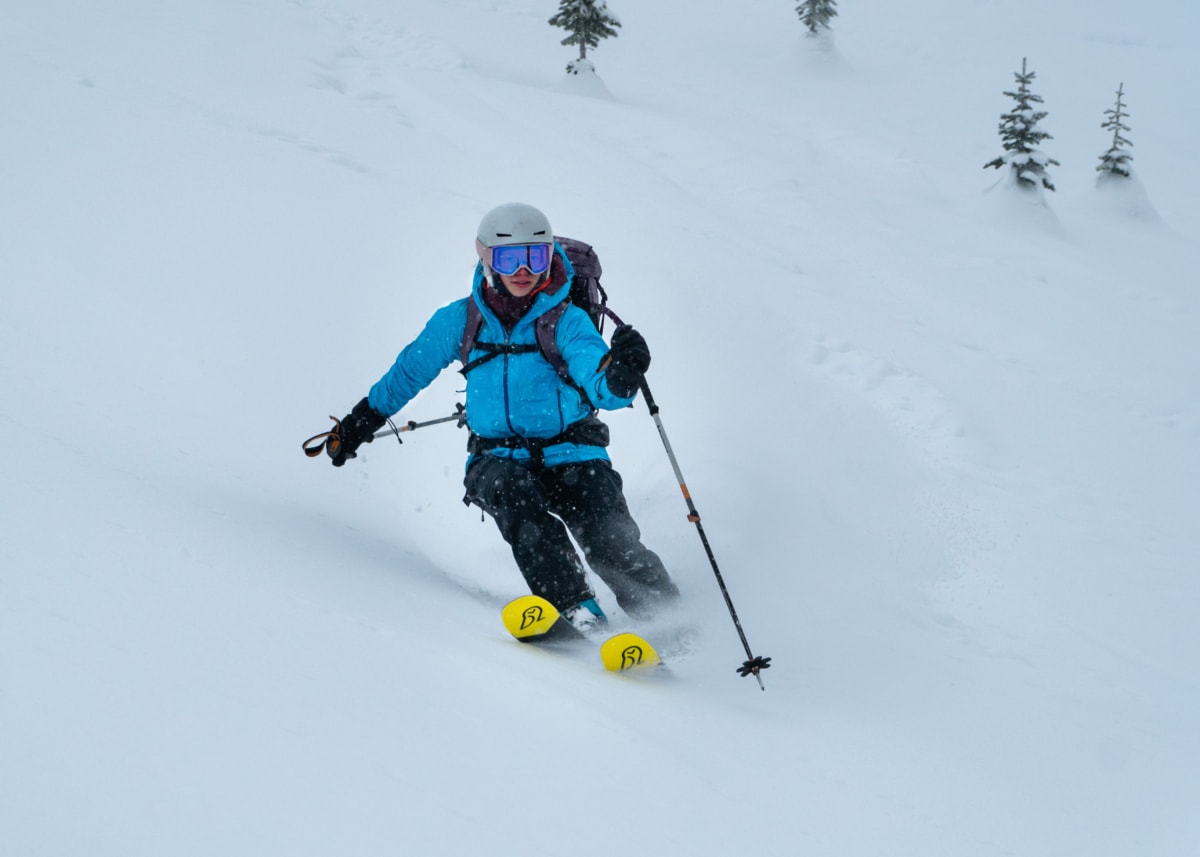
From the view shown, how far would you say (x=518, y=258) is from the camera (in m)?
4.68

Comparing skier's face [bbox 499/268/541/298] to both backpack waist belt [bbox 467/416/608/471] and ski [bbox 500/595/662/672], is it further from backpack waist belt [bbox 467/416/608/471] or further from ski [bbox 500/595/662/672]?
ski [bbox 500/595/662/672]

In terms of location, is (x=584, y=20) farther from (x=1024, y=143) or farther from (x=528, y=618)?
(x=528, y=618)

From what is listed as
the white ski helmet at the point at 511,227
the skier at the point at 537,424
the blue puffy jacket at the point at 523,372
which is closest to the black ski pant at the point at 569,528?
the skier at the point at 537,424

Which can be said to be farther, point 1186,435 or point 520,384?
point 1186,435

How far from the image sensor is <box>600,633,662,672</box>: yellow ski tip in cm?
383

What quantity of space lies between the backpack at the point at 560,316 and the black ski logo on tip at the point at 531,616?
1.26 meters

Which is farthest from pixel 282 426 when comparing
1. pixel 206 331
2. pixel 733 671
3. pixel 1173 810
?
pixel 1173 810

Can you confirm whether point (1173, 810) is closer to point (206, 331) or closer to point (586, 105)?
point (206, 331)

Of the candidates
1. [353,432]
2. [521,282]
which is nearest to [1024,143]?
[521,282]

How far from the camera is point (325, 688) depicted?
2.59 meters

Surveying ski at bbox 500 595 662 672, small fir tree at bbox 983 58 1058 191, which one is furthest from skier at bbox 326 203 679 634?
small fir tree at bbox 983 58 1058 191

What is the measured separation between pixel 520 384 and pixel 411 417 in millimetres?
2935

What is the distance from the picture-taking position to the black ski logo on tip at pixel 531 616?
4008mm

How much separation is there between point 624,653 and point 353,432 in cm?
225
